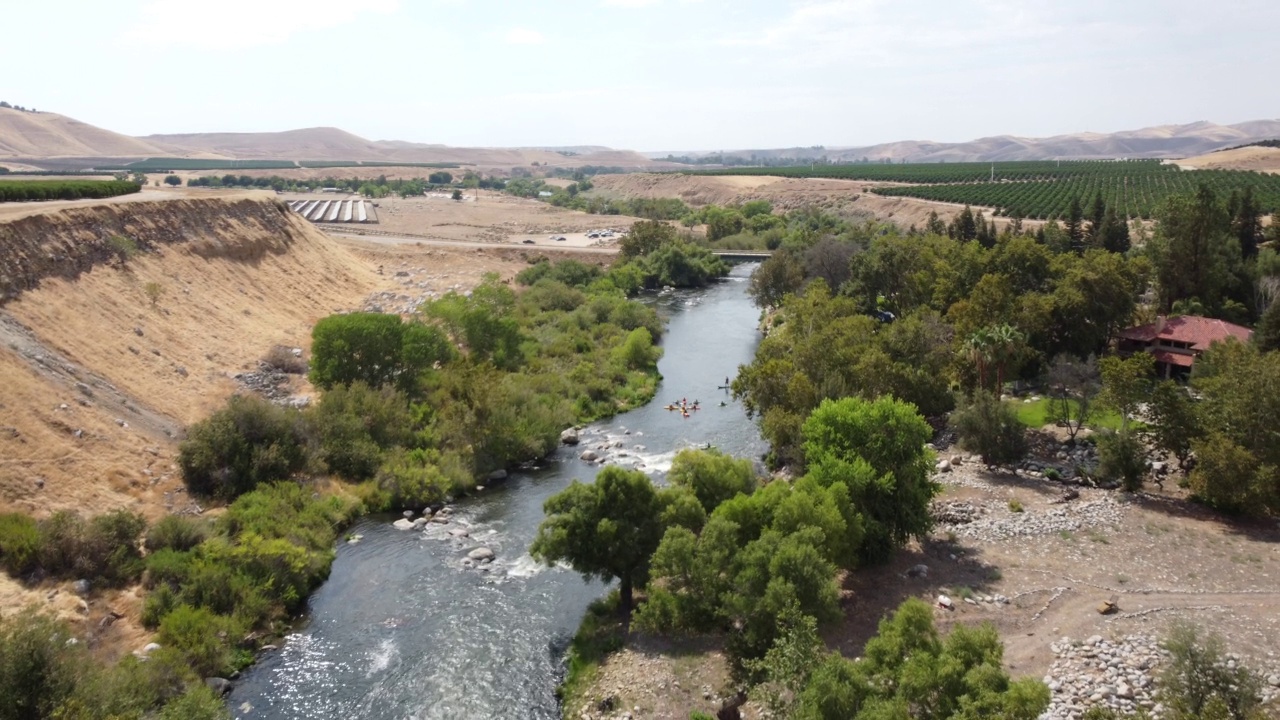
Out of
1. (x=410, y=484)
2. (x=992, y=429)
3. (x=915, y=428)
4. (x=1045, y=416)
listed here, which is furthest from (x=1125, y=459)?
(x=410, y=484)

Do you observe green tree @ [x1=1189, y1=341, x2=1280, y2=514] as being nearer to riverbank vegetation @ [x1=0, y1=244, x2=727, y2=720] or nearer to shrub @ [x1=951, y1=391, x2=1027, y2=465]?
shrub @ [x1=951, y1=391, x2=1027, y2=465]

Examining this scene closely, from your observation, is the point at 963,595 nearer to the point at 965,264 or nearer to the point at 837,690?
the point at 837,690

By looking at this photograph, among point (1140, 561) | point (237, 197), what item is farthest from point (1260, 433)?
point (237, 197)

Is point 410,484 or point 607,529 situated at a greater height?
point 607,529

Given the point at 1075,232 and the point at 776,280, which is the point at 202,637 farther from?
the point at 1075,232

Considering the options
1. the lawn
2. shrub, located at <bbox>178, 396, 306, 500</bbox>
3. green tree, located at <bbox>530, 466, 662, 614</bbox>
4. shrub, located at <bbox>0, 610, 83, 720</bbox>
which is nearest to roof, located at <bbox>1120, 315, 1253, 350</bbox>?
the lawn

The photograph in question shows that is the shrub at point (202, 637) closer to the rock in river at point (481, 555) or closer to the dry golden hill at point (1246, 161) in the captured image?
the rock in river at point (481, 555)
